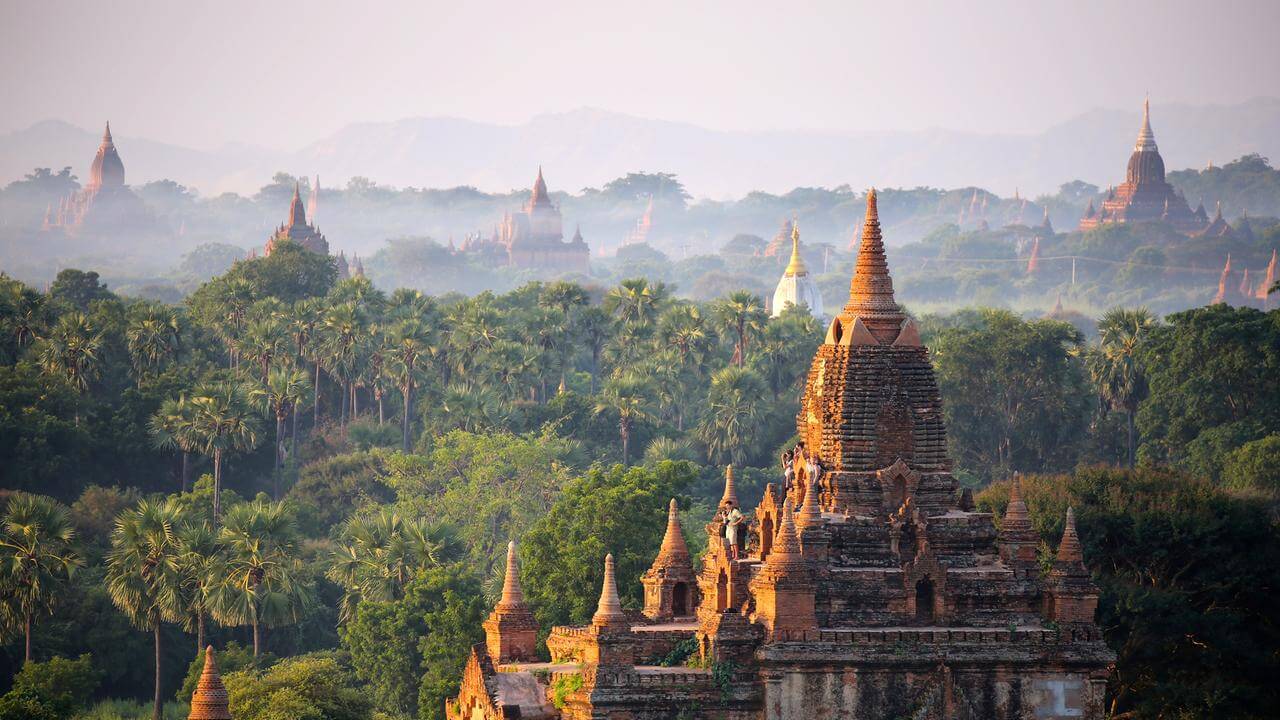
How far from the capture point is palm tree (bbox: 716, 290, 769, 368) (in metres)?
128

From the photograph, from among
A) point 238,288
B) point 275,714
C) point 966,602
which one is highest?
point 238,288

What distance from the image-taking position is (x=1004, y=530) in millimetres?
53125

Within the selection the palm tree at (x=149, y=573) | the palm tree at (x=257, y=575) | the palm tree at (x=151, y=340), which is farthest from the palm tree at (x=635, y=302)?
the palm tree at (x=149, y=573)

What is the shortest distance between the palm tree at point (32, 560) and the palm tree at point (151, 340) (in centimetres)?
3464

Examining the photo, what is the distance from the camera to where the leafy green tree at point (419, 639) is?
69.7m

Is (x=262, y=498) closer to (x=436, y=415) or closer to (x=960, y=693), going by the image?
(x=436, y=415)

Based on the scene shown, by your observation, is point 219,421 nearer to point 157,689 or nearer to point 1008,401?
point 157,689

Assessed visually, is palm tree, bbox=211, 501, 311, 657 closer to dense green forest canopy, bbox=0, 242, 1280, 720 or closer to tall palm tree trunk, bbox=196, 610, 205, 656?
dense green forest canopy, bbox=0, 242, 1280, 720

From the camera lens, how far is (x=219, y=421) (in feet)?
313

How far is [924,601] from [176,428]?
53.8 meters

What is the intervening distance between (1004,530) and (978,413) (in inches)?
2270

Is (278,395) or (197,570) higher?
(278,395)

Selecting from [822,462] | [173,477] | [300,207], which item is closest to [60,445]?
[173,477]

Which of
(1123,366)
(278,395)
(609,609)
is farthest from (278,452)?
(609,609)
